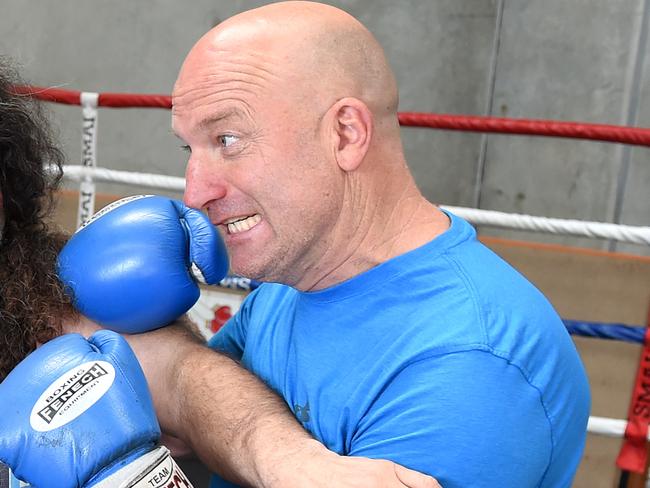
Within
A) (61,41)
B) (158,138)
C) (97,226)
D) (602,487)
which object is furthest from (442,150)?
(97,226)

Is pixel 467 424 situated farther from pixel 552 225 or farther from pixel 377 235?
pixel 552 225

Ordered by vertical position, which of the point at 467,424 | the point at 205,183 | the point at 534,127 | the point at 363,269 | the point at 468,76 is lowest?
the point at 467,424

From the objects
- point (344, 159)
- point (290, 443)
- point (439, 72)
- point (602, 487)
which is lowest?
point (602, 487)

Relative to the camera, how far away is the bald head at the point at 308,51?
93cm

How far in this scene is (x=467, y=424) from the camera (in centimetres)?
81

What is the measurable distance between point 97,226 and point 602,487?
2248 mm

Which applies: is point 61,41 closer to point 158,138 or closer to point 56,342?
point 158,138

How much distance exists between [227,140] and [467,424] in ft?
1.59

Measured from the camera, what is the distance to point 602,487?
2.64 metres

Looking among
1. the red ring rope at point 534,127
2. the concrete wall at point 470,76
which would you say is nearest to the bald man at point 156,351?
the red ring rope at point 534,127

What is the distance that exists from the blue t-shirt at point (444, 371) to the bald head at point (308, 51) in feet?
0.80

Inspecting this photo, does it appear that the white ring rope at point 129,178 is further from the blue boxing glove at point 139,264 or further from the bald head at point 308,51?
the bald head at point 308,51

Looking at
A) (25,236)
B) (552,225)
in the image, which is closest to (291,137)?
(25,236)

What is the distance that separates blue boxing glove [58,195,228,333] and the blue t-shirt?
0.79 feet
